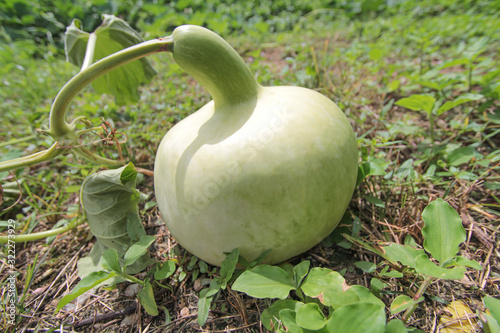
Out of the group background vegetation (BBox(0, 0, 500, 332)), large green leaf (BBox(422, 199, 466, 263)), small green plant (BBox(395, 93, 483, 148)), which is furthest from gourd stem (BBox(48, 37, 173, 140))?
small green plant (BBox(395, 93, 483, 148))

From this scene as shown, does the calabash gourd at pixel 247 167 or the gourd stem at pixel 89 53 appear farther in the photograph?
the gourd stem at pixel 89 53

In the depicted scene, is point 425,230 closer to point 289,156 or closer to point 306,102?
point 289,156

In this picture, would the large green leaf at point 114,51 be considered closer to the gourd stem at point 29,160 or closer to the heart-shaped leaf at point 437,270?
the gourd stem at point 29,160

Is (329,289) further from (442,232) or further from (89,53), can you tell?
(89,53)

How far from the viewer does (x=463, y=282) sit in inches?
43.8

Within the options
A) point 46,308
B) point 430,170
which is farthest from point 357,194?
point 46,308

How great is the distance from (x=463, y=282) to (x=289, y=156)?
0.81 meters

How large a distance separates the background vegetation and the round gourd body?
0.73 feet

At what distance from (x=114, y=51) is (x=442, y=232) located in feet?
5.88

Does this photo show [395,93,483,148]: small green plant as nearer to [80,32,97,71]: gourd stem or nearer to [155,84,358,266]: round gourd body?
[155,84,358,266]: round gourd body

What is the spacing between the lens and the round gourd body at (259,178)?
1011mm
